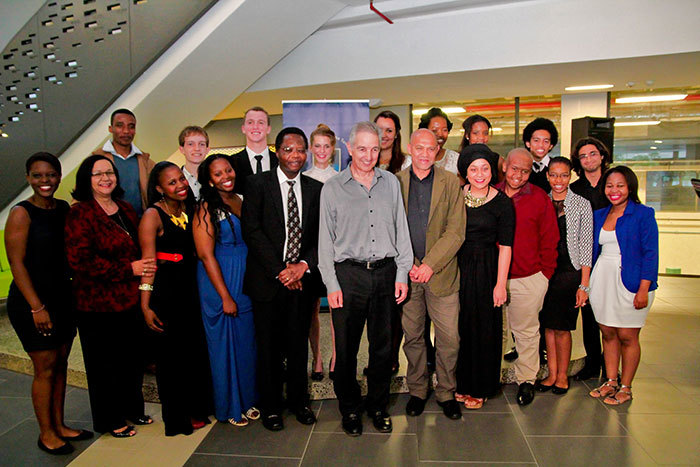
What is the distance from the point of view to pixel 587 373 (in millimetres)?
3559

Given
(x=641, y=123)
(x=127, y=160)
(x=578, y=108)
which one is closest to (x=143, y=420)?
(x=127, y=160)

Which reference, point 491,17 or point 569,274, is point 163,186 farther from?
point 491,17

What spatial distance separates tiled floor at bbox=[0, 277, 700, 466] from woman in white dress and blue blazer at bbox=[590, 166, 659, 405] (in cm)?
31

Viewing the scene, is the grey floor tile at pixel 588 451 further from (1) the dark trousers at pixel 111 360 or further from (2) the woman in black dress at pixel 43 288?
(2) the woman in black dress at pixel 43 288

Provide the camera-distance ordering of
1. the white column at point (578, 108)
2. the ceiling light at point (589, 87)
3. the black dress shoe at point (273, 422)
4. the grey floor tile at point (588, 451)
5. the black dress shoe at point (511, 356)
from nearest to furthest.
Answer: the grey floor tile at point (588, 451) < the black dress shoe at point (273, 422) < the black dress shoe at point (511, 356) < the ceiling light at point (589, 87) < the white column at point (578, 108)

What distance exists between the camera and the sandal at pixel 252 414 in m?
2.99

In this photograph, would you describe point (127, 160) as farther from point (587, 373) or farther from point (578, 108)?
point (578, 108)

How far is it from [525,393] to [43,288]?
10.4ft

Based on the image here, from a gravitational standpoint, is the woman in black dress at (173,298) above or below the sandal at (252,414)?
above

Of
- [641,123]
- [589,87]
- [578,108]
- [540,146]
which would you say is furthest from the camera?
[641,123]

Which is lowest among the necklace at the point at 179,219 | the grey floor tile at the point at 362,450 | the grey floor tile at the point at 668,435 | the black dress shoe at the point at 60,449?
the grey floor tile at the point at 668,435

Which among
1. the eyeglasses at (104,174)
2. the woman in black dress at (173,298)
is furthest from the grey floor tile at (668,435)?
the eyeglasses at (104,174)

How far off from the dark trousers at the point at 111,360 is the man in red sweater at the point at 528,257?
251cm

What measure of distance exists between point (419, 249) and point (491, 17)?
175 inches
